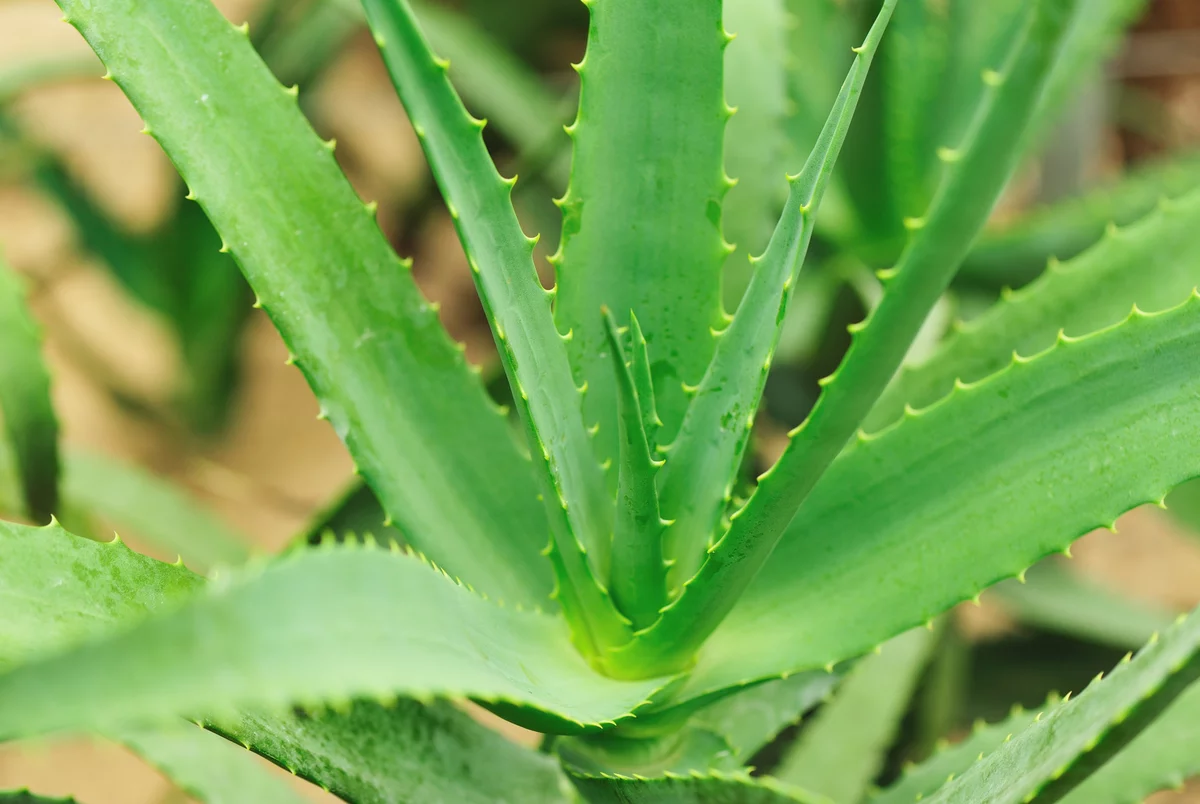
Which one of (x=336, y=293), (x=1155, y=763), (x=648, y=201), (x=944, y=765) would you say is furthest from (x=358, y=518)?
(x=1155, y=763)

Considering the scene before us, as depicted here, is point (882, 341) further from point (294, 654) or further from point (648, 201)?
point (294, 654)

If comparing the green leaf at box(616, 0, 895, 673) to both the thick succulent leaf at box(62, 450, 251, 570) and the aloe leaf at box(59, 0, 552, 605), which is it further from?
the thick succulent leaf at box(62, 450, 251, 570)

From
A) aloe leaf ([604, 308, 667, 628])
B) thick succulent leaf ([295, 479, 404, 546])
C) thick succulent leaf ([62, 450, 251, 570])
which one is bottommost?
aloe leaf ([604, 308, 667, 628])

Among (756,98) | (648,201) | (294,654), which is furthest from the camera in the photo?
(756,98)

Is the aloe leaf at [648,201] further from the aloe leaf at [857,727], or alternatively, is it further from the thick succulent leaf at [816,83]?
the thick succulent leaf at [816,83]

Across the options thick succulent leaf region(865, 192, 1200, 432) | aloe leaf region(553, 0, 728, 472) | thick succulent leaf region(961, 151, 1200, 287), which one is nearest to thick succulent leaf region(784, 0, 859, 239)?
thick succulent leaf region(961, 151, 1200, 287)

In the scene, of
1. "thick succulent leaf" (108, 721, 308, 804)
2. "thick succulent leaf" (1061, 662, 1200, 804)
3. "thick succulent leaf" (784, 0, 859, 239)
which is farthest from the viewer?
"thick succulent leaf" (784, 0, 859, 239)

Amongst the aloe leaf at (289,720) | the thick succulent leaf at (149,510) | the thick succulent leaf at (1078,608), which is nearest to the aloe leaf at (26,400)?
the thick succulent leaf at (149,510)
